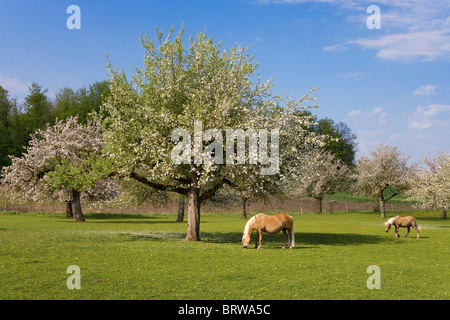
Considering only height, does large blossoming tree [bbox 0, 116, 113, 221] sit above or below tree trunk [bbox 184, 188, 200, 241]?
above

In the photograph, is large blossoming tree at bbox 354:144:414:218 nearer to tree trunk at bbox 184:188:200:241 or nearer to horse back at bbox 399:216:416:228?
horse back at bbox 399:216:416:228

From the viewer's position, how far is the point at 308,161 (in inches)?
1146

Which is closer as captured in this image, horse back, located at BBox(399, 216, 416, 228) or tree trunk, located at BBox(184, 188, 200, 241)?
tree trunk, located at BBox(184, 188, 200, 241)

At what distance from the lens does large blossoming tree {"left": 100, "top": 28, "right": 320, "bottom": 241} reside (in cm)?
2784

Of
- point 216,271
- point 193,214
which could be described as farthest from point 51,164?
point 216,271

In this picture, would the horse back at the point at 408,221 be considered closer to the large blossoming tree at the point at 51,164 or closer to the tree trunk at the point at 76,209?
the large blossoming tree at the point at 51,164

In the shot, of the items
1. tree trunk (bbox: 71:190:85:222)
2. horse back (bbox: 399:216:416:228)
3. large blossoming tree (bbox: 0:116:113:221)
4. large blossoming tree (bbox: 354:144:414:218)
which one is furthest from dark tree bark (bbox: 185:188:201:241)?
large blossoming tree (bbox: 354:144:414:218)

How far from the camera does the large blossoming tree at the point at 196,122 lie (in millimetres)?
27844

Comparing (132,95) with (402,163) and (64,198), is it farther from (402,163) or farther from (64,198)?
(402,163)

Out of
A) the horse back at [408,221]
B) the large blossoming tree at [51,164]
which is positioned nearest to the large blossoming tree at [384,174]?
the horse back at [408,221]

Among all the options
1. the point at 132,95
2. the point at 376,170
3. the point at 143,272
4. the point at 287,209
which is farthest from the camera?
the point at 287,209
